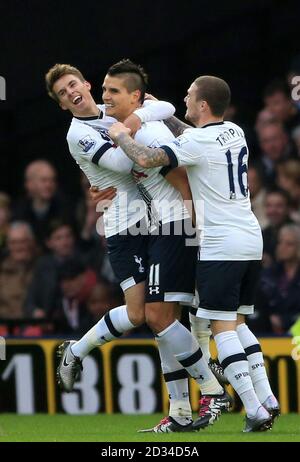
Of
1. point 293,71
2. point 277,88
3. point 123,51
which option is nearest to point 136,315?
point 277,88

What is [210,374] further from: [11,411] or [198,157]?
[11,411]

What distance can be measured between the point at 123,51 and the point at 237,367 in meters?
6.08

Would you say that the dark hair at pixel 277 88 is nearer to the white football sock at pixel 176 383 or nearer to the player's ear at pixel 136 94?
the player's ear at pixel 136 94

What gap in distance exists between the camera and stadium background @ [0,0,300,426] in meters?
12.6

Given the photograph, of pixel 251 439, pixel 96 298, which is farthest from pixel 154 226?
pixel 96 298

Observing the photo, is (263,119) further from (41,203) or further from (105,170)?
(105,170)

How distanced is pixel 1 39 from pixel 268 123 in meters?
2.93

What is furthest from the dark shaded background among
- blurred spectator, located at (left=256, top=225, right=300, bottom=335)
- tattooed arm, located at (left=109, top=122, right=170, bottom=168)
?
tattooed arm, located at (left=109, top=122, right=170, bottom=168)

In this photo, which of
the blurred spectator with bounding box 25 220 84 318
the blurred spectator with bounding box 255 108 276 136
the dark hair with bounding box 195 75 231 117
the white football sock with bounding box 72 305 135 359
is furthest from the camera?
the blurred spectator with bounding box 25 220 84 318

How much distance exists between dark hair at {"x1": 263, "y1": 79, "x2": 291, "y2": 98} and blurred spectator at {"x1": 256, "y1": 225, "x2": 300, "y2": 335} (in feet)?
4.62

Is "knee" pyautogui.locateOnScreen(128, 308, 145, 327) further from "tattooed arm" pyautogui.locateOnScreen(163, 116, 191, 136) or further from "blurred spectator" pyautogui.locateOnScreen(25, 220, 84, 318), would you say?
"blurred spectator" pyautogui.locateOnScreen(25, 220, 84, 318)

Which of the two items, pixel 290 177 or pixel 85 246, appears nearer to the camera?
pixel 290 177

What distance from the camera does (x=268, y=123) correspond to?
1182 cm

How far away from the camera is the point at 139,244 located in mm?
8203
